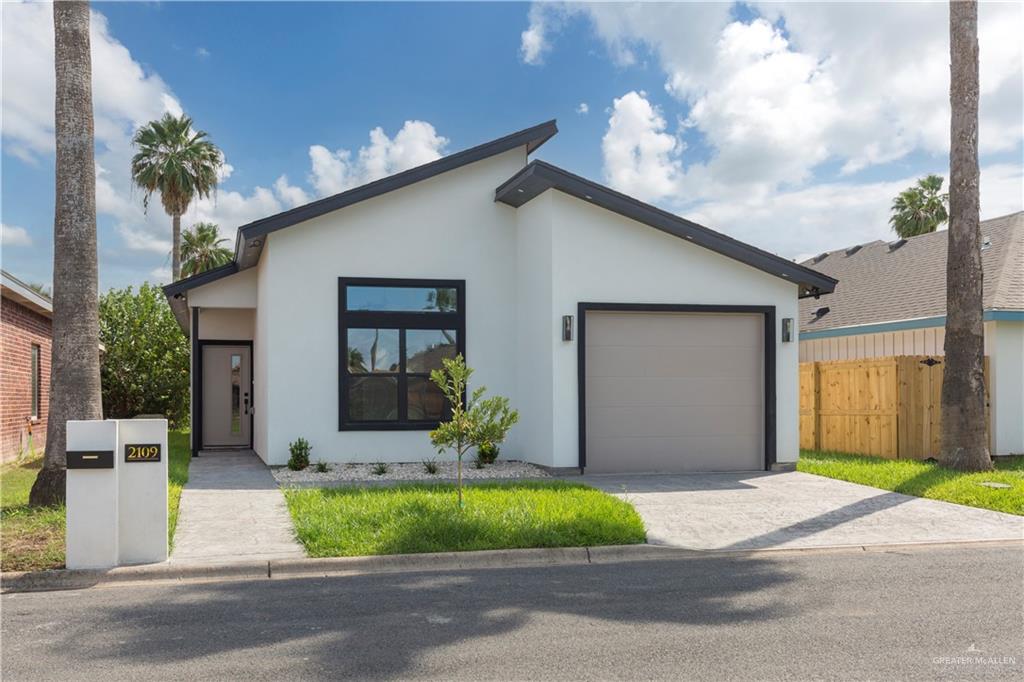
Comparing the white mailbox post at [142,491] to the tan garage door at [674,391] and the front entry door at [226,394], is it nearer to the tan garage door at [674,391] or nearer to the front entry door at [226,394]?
the tan garage door at [674,391]

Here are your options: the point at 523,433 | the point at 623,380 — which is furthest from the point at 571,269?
the point at 523,433

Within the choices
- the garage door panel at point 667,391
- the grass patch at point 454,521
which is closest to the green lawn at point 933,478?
the garage door panel at point 667,391

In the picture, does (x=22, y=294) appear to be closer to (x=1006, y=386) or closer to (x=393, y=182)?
(x=393, y=182)

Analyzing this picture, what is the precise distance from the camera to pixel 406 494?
10359 mm

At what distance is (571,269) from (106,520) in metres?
8.09

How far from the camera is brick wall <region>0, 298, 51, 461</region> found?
15.6 meters

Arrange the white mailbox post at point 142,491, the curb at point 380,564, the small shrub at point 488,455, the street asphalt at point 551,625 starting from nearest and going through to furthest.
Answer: the street asphalt at point 551,625 < the curb at point 380,564 < the white mailbox post at point 142,491 < the small shrub at point 488,455

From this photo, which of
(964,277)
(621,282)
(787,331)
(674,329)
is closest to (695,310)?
(674,329)

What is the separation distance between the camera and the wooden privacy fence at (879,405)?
15.5 meters

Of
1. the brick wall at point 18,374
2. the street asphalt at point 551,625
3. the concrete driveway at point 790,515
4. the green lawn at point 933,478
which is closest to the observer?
the street asphalt at point 551,625

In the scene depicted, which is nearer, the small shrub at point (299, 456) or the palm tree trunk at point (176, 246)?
the small shrub at point (299, 456)

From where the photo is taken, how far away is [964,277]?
13344 mm

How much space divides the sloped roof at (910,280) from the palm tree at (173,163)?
22.9 m

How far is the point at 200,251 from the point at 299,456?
2930 cm
